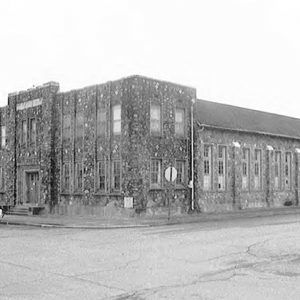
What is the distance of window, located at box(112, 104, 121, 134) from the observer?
86.8 ft

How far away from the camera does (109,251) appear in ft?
43.4

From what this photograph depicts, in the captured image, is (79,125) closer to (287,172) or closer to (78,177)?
(78,177)

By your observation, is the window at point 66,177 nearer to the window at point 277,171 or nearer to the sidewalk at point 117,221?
the sidewalk at point 117,221

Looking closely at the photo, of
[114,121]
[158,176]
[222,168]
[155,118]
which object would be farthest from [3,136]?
[222,168]

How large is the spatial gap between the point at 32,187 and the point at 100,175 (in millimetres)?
6482

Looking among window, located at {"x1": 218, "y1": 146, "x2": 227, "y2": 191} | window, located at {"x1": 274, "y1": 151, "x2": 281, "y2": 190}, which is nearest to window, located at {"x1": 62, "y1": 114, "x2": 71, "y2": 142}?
window, located at {"x1": 218, "y1": 146, "x2": 227, "y2": 191}

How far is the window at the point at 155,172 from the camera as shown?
26.3 metres

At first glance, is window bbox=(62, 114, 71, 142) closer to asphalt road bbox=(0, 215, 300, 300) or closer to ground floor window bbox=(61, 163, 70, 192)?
ground floor window bbox=(61, 163, 70, 192)

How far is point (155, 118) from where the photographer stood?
26.9 metres

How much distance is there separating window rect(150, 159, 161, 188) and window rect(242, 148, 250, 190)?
27.7ft

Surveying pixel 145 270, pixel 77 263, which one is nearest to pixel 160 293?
pixel 145 270

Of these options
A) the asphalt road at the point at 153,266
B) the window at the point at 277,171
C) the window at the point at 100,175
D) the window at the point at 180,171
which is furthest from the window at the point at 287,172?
the asphalt road at the point at 153,266

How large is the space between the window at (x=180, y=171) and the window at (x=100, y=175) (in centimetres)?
414

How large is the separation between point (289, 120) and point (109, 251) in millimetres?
31005
